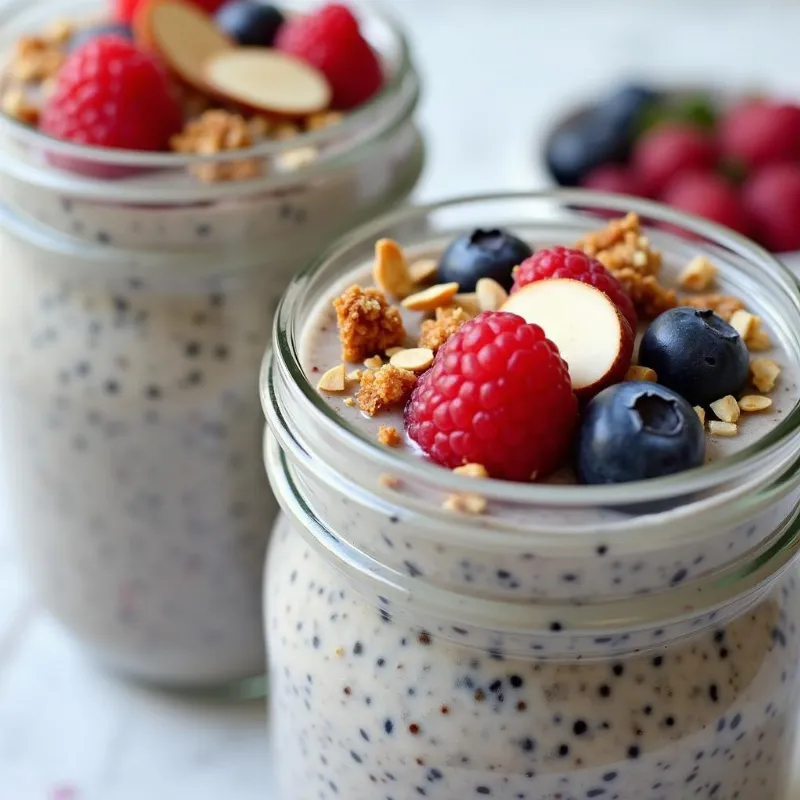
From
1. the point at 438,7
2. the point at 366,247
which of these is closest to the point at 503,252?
the point at 366,247

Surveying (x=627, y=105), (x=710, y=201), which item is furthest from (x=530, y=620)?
(x=627, y=105)

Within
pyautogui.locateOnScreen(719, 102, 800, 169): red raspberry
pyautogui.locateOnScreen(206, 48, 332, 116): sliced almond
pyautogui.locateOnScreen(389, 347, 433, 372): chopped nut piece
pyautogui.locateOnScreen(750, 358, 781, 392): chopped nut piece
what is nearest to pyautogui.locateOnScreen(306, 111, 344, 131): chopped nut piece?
pyautogui.locateOnScreen(206, 48, 332, 116): sliced almond

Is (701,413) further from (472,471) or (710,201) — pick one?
(710,201)

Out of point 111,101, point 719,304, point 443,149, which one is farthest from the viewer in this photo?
point 443,149

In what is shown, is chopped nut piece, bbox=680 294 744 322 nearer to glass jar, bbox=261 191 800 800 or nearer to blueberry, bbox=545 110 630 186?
glass jar, bbox=261 191 800 800

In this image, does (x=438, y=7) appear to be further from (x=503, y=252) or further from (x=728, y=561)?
(x=728, y=561)

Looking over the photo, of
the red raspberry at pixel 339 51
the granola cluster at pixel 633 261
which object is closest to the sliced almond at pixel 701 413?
the granola cluster at pixel 633 261
